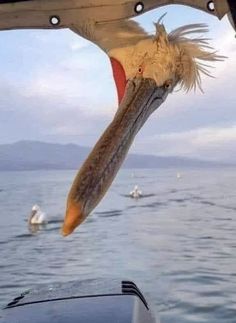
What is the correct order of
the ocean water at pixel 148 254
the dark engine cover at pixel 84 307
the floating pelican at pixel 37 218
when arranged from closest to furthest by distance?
the dark engine cover at pixel 84 307 < the ocean water at pixel 148 254 < the floating pelican at pixel 37 218

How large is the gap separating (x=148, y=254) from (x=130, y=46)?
38.5 feet

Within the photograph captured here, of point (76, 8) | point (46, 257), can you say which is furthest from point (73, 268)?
point (76, 8)

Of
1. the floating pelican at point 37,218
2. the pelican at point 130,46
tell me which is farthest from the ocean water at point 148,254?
the pelican at point 130,46

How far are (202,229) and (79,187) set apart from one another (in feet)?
52.2

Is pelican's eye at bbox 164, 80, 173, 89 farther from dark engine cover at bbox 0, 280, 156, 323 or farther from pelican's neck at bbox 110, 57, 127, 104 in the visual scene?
dark engine cover at bbox 0, 280, 156, 323

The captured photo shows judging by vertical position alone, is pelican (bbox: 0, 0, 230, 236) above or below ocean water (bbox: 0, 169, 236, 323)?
above

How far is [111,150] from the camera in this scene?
100 cm

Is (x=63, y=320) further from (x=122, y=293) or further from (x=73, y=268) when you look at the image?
(x=73, y=268)

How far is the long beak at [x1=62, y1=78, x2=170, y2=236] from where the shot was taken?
95 cm

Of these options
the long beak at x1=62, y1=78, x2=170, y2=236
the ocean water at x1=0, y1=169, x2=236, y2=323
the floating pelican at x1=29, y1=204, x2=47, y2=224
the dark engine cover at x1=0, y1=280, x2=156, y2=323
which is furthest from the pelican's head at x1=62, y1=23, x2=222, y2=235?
the floating pelican at x1=29, y1=204, x2=47, y2=224

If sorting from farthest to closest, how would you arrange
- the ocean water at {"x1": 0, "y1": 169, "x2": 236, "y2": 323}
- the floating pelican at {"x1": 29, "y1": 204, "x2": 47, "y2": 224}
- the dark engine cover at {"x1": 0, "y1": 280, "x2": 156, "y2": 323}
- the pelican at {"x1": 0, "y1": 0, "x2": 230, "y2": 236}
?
the floating pelican at {"x1": 29, "y1": 204, "x2": 47, "y2": 224} → the ocean water at {"x1": 0, "y1": 169, "x2": 236, "y2": 323} → the dark engine cover at {"x1": 0, "y1": 280, "x2": 156, "y2": 323} → the pelican at {"x1": 0, "y1": 0, "x2": 230, "y2": 236}

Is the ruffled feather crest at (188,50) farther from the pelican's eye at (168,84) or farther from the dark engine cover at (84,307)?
the dark engine cover at (84,307)

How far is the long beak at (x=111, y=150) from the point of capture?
95 centimetres

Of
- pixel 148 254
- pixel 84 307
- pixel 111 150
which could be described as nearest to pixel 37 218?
pixel 148 254
